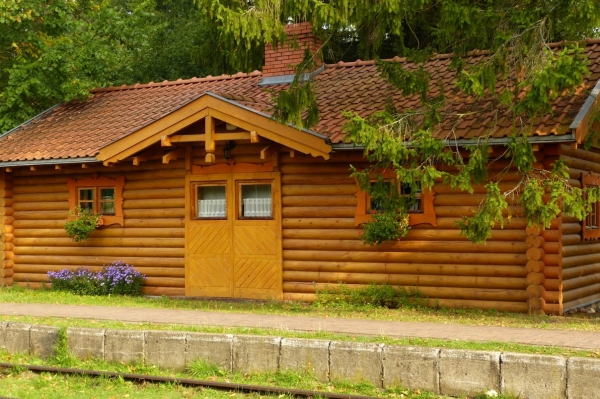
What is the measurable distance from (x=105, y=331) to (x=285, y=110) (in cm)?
525

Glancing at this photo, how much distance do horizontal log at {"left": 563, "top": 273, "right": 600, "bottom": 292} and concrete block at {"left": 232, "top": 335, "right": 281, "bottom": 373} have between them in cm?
675

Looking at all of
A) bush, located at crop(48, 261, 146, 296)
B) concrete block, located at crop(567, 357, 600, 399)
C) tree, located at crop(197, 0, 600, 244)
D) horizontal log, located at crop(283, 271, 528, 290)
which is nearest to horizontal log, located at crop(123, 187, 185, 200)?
bush, located at crop(48, 261, 146, 296)

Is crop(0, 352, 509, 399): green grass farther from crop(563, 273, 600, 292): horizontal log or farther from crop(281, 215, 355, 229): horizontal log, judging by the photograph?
crop(563, 273, 600, 292): horizontal log

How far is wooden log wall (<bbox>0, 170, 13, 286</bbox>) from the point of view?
20.2 meters

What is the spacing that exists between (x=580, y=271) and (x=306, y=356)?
763 centimetres

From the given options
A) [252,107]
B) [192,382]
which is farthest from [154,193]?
[192,382]

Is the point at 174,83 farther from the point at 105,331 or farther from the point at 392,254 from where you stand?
the point at 105,331

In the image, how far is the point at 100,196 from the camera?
1917 centimetres

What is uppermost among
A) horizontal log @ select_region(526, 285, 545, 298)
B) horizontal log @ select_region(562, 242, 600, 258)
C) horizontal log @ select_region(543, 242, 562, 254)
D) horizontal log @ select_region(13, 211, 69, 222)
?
horizontal log @ select_region(13, 211, 69, 222)

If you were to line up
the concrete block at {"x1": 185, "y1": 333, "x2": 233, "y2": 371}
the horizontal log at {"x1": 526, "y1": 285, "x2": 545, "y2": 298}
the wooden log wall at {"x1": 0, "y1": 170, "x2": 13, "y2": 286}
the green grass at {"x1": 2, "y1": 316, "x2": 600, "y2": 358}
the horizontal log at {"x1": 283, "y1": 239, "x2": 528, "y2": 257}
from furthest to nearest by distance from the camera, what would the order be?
the wooden log wall at {"x1": 0, "y1": 170, "x2": 13, "y2": 286}
the horizontal log at {"x1": 283, "y1": 239, "x2": 528, "y2": 257}
the horizontal log at {"x1": 526, "y1": 285, "x2": 545, "y2": 298}
the concrete block at {"x1": 185, "y1": 333, "x2": 233, "y2": 371}
the green grass at {"x1": 2, "y1": 316, "x2": 600, "y2": 358}

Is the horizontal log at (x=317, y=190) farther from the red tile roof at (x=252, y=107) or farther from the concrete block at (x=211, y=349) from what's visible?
the concrete block at (x=211, y=349)

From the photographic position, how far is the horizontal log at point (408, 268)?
1502cm

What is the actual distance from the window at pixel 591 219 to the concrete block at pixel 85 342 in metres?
9.23

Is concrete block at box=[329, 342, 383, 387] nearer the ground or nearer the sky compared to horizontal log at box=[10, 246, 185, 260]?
nearer the ground
